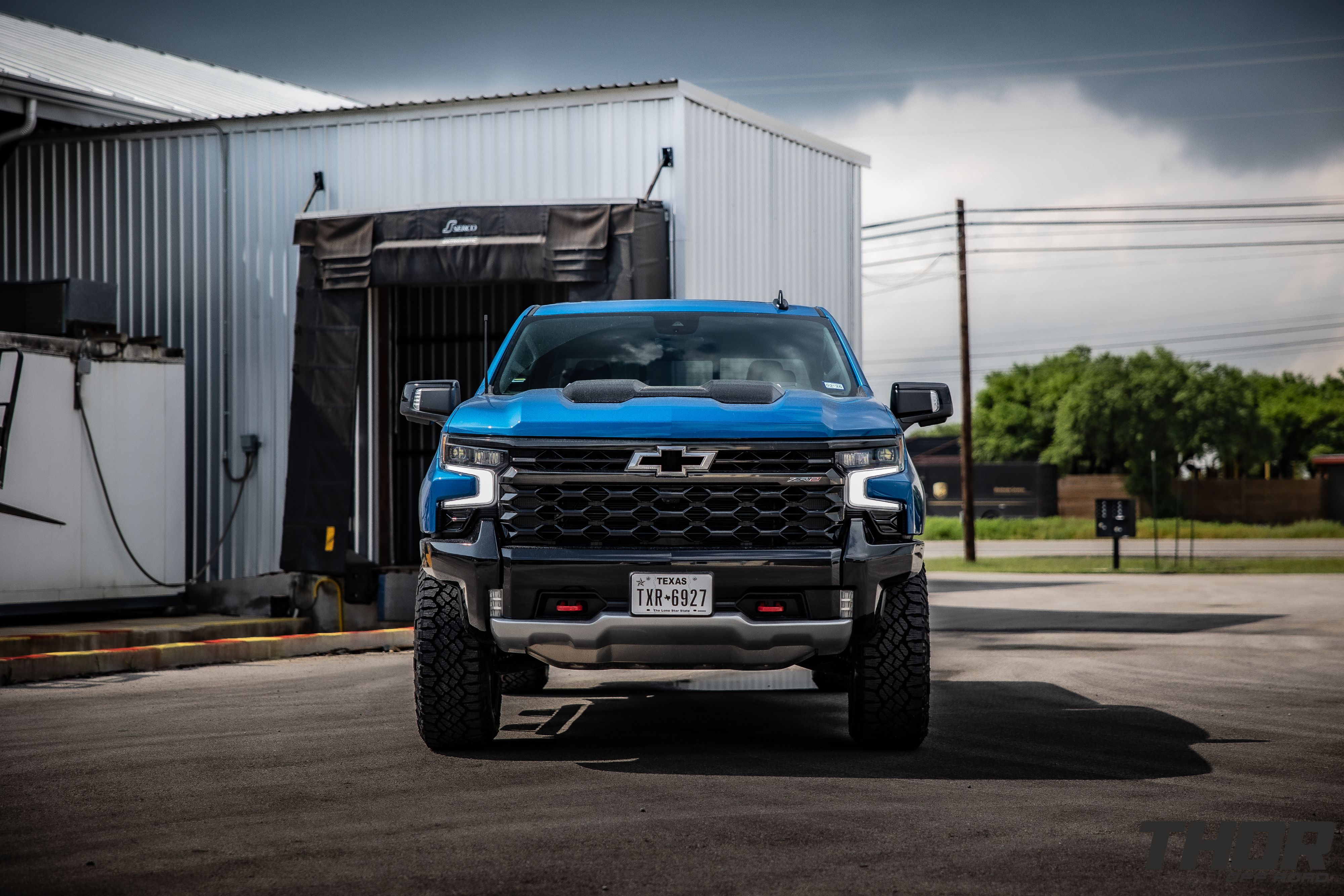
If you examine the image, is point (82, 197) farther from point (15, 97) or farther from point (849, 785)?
point (849, 785)

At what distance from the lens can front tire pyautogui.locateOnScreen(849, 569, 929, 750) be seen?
6.37 metres

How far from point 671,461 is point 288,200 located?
36.0 ft

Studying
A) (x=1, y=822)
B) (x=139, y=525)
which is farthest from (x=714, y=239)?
(x=1, y=822)

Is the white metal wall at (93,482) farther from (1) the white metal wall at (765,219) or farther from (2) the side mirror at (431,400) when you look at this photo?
(2) the side mirror at (431,400)

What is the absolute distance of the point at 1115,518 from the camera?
1074 inches

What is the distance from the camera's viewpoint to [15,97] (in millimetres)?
15547

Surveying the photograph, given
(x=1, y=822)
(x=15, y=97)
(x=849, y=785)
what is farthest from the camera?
(x=15, y=97)

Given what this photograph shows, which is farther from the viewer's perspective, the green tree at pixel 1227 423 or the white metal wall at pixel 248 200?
the green tree at pixel 1227 423

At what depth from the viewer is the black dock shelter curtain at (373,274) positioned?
13.9 m

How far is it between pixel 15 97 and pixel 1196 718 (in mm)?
14291

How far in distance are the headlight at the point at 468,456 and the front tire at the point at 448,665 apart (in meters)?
0.58

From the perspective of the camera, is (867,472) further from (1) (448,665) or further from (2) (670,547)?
(1) (448,665)

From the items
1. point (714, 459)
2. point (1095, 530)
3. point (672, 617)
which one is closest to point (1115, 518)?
point (1095, 530)

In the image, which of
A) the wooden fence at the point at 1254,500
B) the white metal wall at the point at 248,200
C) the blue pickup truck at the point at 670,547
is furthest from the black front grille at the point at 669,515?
the wooden fence at the point at 1254,500
